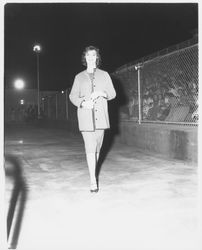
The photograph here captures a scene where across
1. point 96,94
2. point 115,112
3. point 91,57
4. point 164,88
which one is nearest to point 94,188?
point 96,94

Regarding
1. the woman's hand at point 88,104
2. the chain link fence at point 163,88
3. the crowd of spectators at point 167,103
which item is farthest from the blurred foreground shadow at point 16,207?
the crowd of spectators at point 167,103

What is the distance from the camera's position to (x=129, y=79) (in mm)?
9852

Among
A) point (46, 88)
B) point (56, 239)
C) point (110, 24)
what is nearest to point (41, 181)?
point (56, 239)

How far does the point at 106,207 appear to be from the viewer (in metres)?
3.87

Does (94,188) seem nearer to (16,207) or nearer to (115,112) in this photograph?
(16,207)

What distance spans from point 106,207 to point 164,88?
5.85 meters

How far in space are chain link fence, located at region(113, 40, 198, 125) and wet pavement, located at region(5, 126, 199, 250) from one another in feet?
6.14

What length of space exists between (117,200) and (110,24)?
22542 mm

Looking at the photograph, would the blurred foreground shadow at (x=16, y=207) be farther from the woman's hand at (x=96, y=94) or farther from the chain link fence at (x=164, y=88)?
the chain link fence at (x=164, y=88)

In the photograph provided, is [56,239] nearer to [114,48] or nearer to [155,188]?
[155,188]

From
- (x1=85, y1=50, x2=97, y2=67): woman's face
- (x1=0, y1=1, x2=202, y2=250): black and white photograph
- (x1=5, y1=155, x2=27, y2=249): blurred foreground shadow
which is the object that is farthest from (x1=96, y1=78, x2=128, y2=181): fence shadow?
(x1=85, y1=50, x2=97, y2=67): woman's face

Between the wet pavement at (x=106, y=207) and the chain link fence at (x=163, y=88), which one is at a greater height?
the chain link fence at (x=163, y=88)

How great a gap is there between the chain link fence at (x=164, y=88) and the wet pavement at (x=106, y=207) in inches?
73.7

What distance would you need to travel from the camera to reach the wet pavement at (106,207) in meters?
2.90
